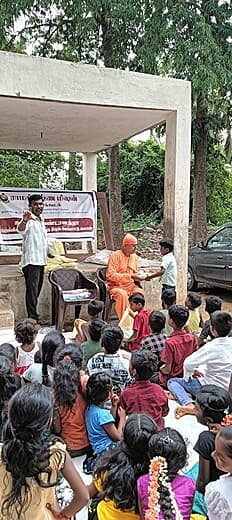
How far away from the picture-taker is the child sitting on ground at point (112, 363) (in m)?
3.29

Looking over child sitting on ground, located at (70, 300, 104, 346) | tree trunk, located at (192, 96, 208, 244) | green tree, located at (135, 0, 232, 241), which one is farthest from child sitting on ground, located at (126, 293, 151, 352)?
tree trunk, located at (192, 96, 208, 244)

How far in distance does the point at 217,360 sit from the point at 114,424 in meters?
1.08

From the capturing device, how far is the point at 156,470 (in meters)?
1.79

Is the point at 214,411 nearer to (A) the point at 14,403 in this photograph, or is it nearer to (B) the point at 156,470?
(B) the point at 156,470

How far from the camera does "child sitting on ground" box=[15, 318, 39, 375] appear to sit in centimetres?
356

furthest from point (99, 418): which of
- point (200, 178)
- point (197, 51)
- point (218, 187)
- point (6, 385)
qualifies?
point (218, 187)

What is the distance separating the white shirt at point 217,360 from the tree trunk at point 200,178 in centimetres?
925

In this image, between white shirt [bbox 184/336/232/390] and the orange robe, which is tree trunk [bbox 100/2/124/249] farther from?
white shirt [bbox 184/336/232/390]

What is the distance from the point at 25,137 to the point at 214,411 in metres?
7.16

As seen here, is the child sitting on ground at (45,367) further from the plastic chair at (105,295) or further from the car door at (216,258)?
the car door at (216,258)

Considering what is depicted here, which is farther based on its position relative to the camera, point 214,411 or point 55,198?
point 55,198

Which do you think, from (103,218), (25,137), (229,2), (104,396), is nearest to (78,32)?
(229,2)

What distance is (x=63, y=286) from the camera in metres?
6.31

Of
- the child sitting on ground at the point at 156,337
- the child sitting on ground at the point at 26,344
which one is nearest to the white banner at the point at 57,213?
the child sitting on ground at the point at 156,337
